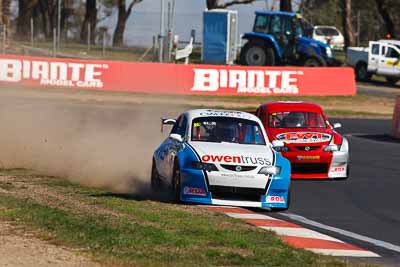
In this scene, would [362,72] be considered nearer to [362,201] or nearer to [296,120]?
[296,120]

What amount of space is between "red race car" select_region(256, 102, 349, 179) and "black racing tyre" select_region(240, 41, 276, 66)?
1075 inches

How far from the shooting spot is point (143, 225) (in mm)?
11992

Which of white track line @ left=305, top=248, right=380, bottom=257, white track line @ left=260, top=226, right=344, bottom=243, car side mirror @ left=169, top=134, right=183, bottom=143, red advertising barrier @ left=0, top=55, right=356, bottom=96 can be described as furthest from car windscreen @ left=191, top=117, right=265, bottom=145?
red advertising barrier @ left=0, top=55, right=356, bottom=96

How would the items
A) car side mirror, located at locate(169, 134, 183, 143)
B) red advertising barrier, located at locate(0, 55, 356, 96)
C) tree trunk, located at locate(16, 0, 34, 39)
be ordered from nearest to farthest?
car side mirror, located at locate(169, 134, 183, 143) → red advertising barrier, located at locate(0, 55, 356, 96) → tree trunk, located at locate(16, 0, 34, 39)

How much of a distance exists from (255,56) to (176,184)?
33.6 m

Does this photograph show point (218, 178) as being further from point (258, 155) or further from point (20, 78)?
point (20, 78)

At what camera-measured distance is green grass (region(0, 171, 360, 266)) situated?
10.1 m

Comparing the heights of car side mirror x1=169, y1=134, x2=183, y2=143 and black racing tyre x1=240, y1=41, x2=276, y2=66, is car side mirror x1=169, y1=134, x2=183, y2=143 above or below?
above

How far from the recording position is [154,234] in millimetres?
11320

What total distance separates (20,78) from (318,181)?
21.8 metres

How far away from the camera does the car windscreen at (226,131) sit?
1543 centimetres

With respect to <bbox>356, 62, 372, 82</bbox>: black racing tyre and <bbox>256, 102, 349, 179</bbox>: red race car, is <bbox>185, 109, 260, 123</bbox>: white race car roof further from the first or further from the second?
<bbox>356, 62, 372, 82</bbox>: black racing tyre

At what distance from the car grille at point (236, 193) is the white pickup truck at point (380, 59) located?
38576 mm

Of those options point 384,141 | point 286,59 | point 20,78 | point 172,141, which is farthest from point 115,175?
point 286,59
